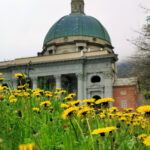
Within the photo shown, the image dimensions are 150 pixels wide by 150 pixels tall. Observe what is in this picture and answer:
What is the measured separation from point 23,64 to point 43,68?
11.1 ft

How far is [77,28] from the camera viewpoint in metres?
39.0

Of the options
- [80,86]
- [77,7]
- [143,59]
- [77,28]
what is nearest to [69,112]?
[143,59]

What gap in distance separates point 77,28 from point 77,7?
10.9m

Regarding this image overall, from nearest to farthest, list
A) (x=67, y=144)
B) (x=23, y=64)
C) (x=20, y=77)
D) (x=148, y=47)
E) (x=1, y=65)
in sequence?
(x=67, y=144) < (x=20, y=77) < (x=148, y=47) < (x=23, y=64) < (x=1, y=65)

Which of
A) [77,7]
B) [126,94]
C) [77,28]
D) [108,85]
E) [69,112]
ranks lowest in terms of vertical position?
[69,112]

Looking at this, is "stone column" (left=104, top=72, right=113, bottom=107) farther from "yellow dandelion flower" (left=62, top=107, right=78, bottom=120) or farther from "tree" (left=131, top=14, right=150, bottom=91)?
"yellow dandelion flower" (left=62, top=107, right=78, bottom=120)

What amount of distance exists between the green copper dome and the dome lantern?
533 cm

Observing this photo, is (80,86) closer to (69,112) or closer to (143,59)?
(143,59)

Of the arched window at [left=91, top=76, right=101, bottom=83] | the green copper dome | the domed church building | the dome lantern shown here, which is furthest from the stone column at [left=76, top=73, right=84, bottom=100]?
the dome lantern

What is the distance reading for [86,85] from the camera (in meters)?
29.4

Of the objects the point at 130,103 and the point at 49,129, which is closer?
the point at 49,129

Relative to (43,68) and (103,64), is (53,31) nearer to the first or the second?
(43,68)

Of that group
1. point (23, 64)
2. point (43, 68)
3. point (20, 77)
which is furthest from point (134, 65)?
point (23, 64)

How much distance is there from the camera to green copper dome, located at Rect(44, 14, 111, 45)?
128 ft
